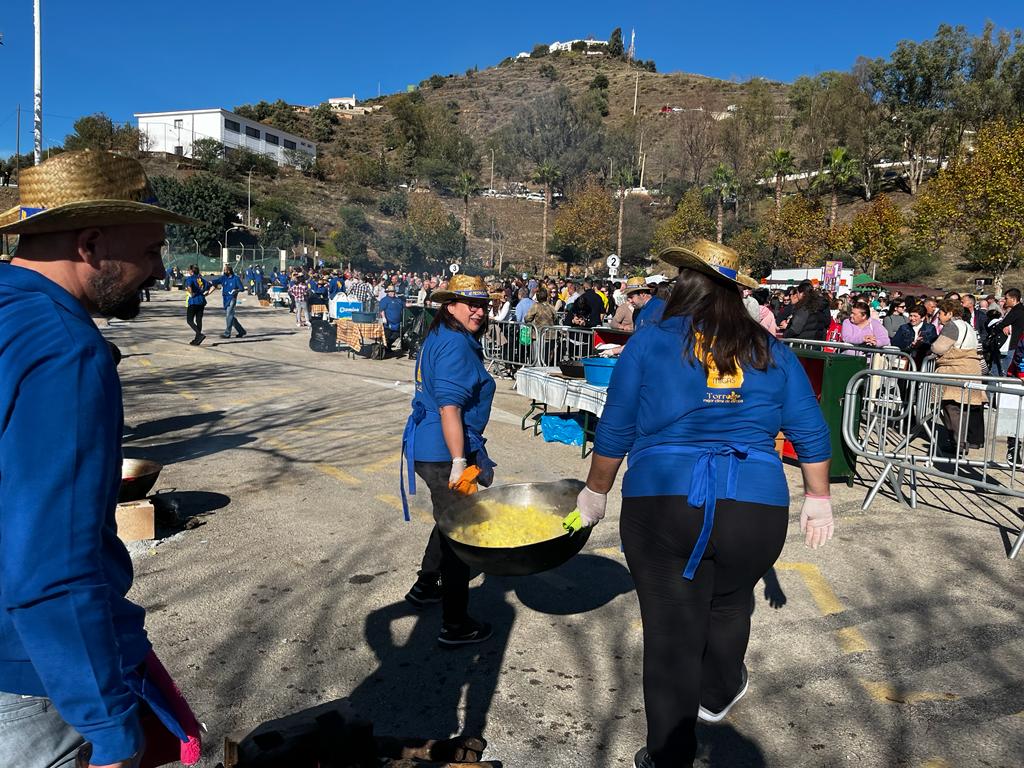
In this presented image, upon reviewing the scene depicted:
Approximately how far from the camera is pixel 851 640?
14.3ft

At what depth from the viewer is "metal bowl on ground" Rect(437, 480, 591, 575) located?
318 centimetres

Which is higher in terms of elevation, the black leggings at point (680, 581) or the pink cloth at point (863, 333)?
the pink cloth at point (863, 333)

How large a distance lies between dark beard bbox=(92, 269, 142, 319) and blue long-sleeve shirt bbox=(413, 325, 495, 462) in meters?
2.43

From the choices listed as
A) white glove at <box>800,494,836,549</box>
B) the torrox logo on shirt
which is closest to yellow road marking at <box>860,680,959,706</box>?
white glove at <box>800,494,836,549</box>

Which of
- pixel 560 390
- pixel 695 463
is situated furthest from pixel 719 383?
pixel 560 390

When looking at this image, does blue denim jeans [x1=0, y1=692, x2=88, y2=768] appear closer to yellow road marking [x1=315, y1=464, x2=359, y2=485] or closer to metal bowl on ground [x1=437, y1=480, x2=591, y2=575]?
metal bowl on ground [x1=437, y1=480, x2=591, y2=575]

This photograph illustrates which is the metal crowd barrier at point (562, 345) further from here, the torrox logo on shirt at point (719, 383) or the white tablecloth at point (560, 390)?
the torrox logo on shirt at point (719, 383)

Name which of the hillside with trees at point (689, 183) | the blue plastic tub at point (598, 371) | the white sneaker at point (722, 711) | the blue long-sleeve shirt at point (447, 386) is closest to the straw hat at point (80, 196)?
the blue long-sleeve shirt at point (447, 386)

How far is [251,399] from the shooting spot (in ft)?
37.7

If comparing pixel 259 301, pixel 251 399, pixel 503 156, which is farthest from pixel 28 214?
pixel 503 156

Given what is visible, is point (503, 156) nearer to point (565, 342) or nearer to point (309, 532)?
point (565, 342)

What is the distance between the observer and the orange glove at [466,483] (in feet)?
12.8

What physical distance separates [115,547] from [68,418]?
1.18 feet

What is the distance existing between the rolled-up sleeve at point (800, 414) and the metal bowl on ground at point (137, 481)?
15.4ft
